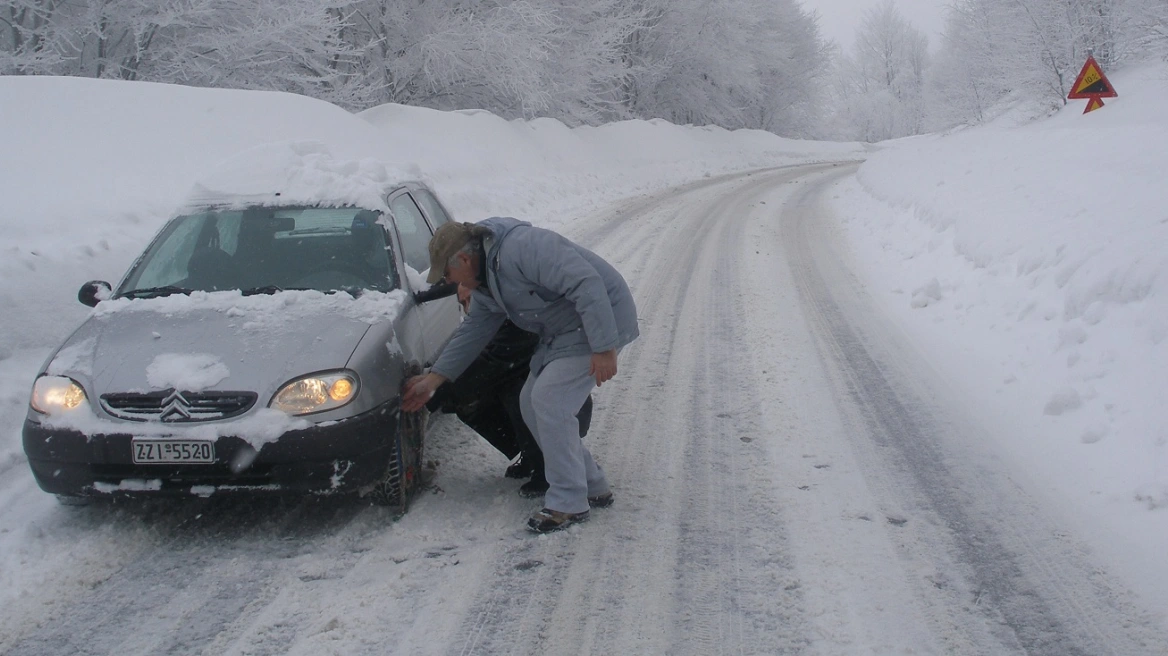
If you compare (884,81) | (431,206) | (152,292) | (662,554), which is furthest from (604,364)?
(884,81)

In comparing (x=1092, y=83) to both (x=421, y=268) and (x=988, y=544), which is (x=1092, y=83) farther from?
(x=421, y=268)

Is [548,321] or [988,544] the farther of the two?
[548,321]

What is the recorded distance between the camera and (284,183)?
5.17m

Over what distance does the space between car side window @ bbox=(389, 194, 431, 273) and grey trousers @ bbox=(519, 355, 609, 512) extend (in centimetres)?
158

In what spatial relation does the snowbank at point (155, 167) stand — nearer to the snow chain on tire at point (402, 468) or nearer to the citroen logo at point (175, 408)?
the citroen logo at point (175, 408)

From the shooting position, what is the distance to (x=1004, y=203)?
940 cm

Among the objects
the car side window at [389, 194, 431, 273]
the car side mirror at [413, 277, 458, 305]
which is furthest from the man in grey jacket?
the car side window at [389, 194, 431, 273]

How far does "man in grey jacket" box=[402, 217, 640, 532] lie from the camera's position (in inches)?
144

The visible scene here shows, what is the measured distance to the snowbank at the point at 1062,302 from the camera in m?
4.39

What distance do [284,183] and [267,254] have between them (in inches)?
21.1

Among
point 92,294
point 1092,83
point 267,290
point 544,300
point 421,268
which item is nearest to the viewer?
point 544,300

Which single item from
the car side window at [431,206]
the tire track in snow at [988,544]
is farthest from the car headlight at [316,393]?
the tire track in snow at [988,544]

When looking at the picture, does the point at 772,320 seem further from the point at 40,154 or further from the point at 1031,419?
the point at 40,154

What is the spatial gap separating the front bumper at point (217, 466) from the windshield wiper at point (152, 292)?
3.36 feet
